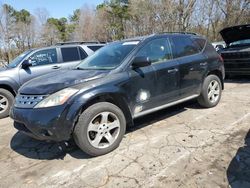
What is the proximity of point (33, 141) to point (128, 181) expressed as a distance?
2287mm

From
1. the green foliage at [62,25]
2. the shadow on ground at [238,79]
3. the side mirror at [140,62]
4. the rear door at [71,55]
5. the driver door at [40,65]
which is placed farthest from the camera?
the green foliage at [62,25]

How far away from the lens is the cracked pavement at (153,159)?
330 centimetres

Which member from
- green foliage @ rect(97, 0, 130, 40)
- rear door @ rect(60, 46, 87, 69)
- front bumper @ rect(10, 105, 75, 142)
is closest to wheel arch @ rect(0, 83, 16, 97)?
rear door @ rect(60, 46, 87, 69)

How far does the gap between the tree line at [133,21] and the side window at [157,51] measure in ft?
56.3

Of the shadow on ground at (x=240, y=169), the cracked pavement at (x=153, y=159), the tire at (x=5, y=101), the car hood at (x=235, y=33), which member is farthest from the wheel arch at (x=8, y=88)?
the car hood at (x=235, y=33)

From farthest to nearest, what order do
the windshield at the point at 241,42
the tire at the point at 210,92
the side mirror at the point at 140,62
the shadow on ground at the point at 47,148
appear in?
the windshield at the point at 241,42 < the tire at the point at 210,92 < the side mirror at the point at 140,62 < the shadow on ground at the point at 47,148

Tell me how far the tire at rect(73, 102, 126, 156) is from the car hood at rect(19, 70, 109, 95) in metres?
0.44

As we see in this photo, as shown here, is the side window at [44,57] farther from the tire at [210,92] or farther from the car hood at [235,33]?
the car hood at [235,33]

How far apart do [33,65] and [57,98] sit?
4.13 m

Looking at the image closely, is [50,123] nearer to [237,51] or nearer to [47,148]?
[47,148]

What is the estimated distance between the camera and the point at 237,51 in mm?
8609

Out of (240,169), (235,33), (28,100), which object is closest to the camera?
(240,169)

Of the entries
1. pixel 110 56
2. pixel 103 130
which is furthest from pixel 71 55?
pixel 103 130

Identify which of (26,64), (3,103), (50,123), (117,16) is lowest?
(3,103)
